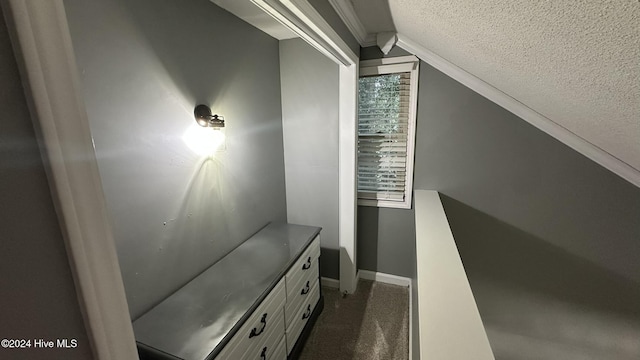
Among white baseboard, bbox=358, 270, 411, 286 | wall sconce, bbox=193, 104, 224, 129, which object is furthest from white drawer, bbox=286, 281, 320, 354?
wall sconce, bbox=193, 104, 224, 129

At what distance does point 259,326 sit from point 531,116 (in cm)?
224

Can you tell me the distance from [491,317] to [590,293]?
0.72 metres

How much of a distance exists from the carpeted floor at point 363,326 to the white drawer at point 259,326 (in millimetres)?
508

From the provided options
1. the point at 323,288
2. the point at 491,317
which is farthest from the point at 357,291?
the point at 491,317

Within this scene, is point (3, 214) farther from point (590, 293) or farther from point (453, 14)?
point (590, 293)

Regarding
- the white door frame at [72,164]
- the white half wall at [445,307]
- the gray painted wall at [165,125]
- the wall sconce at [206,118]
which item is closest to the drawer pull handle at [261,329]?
the gray painted wall at [165,125]

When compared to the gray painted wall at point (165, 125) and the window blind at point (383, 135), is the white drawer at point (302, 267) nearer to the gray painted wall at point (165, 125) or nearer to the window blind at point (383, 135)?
the gray painted wall at point (165, 125)

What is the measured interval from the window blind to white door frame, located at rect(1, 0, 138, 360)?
2071 mm

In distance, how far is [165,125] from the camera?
3.87ft

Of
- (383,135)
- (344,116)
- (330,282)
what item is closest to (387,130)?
(383,135)

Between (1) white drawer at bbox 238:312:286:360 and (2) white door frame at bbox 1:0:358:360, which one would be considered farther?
(1) white drawer at bbox 238:312:286:360

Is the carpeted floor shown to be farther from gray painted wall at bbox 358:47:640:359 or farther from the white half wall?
the white half wall

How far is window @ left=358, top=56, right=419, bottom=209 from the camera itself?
2031 mm

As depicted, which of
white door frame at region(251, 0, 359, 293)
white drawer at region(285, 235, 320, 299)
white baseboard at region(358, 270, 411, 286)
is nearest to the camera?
white door frame at region(251, 0, 359, 293)
